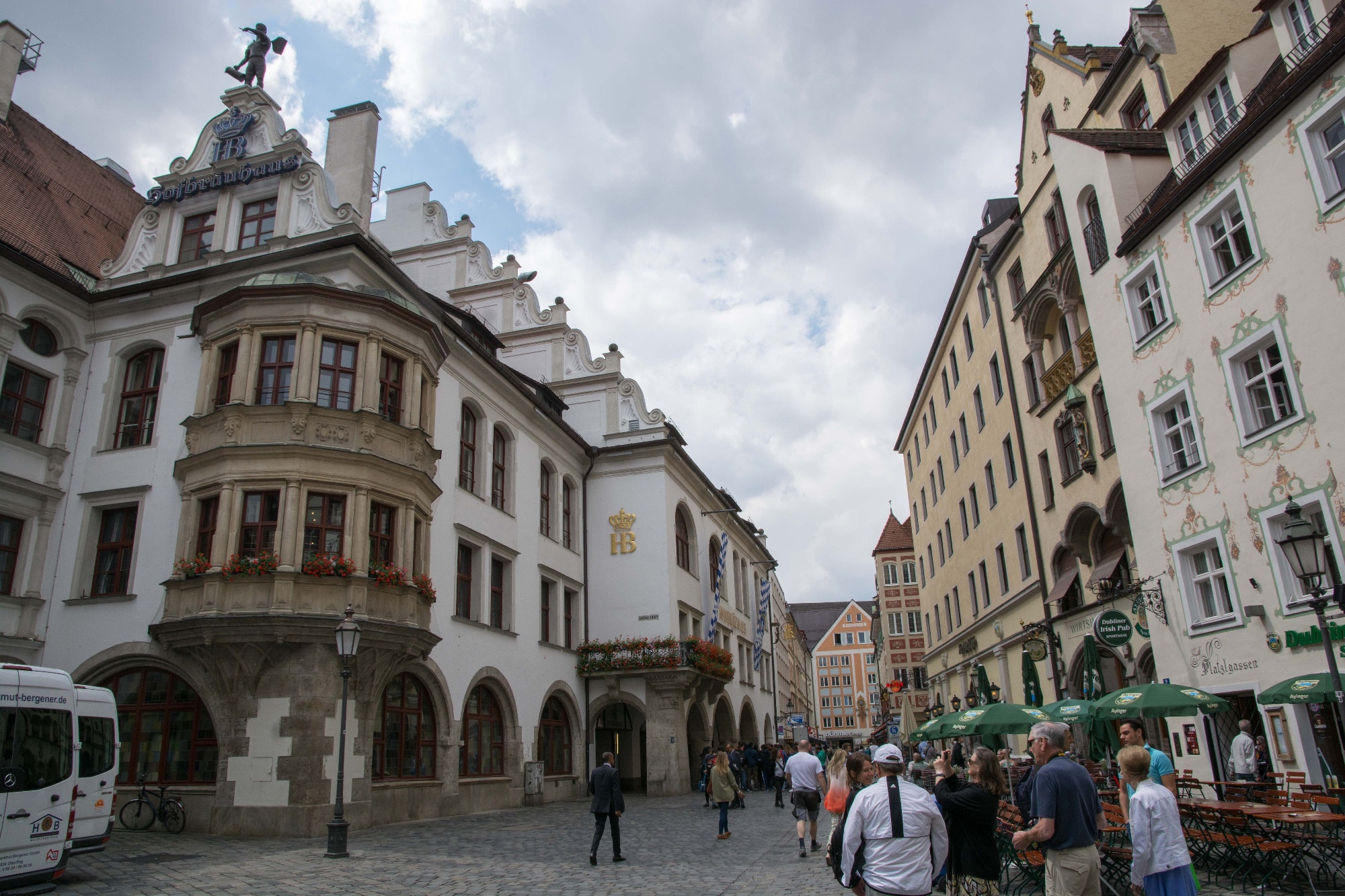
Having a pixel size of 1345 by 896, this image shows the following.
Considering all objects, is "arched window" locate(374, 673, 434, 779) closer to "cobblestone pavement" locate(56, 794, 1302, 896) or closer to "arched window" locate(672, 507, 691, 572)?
"cobblestone pavement" locate(56, 794, 1302, 896)

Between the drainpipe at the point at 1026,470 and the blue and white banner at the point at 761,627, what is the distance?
16.4 m

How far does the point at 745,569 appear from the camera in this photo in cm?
4753

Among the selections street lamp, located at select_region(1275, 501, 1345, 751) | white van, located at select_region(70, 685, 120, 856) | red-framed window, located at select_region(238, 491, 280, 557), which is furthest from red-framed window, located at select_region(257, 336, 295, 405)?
street lamp, located at select_region(1275, 501, 1345, 751)

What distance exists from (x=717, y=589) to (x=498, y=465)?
50.2ft

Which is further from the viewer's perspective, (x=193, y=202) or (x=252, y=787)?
(x=193, y=202)

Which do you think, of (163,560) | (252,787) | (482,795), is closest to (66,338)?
(163,560)

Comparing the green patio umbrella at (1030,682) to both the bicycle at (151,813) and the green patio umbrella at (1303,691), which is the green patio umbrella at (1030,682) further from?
the bicycle at (151,813)

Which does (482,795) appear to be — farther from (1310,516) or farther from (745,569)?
(745,569)

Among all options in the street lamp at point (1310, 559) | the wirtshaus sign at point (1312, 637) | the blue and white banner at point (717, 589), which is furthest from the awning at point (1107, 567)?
the blue and white banner at point (717, 589)

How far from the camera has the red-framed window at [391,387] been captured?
1992cm

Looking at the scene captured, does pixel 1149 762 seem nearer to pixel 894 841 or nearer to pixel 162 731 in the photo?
pixel 894 841

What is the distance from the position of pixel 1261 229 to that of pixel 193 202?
23490 millimetres

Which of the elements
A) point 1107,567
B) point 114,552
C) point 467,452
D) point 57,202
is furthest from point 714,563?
point 57,202

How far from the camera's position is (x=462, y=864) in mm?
12938
